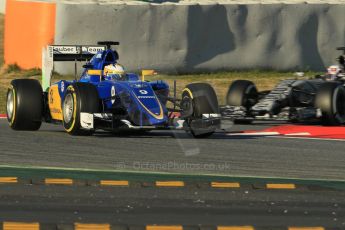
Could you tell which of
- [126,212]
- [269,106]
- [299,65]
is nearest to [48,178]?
[126,212]

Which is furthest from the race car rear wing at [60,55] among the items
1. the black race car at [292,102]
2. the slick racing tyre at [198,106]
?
the black race car at [292,102]

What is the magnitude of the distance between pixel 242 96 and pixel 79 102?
387cm

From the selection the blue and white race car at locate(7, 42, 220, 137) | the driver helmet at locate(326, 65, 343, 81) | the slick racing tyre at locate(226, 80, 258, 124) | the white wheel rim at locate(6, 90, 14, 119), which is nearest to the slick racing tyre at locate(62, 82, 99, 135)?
the blue and white race car at locate(7, 42, 220, 137)

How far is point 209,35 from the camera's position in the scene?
22.0 m

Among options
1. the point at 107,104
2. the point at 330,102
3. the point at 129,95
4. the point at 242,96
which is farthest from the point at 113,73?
the point at 330,102

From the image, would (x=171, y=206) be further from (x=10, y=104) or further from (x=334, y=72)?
(x=334, y=72)

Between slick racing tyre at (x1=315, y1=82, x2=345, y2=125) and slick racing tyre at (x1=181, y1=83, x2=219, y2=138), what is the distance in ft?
7.92

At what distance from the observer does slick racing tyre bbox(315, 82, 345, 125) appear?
50.0 ft

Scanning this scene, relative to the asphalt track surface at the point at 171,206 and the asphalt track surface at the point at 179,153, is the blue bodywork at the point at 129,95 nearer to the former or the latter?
the asphalt track surface at the point at 179,153

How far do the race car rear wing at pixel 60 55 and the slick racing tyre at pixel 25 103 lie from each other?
2.23ft

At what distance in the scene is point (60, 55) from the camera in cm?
1473

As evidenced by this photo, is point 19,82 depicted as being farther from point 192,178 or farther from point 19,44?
point 19,44

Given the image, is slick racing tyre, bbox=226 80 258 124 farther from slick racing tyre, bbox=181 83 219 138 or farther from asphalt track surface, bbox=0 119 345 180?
slick racing tyre, bbox=181 83 219 138

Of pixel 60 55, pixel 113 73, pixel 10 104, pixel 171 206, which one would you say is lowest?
pixel 171 206
